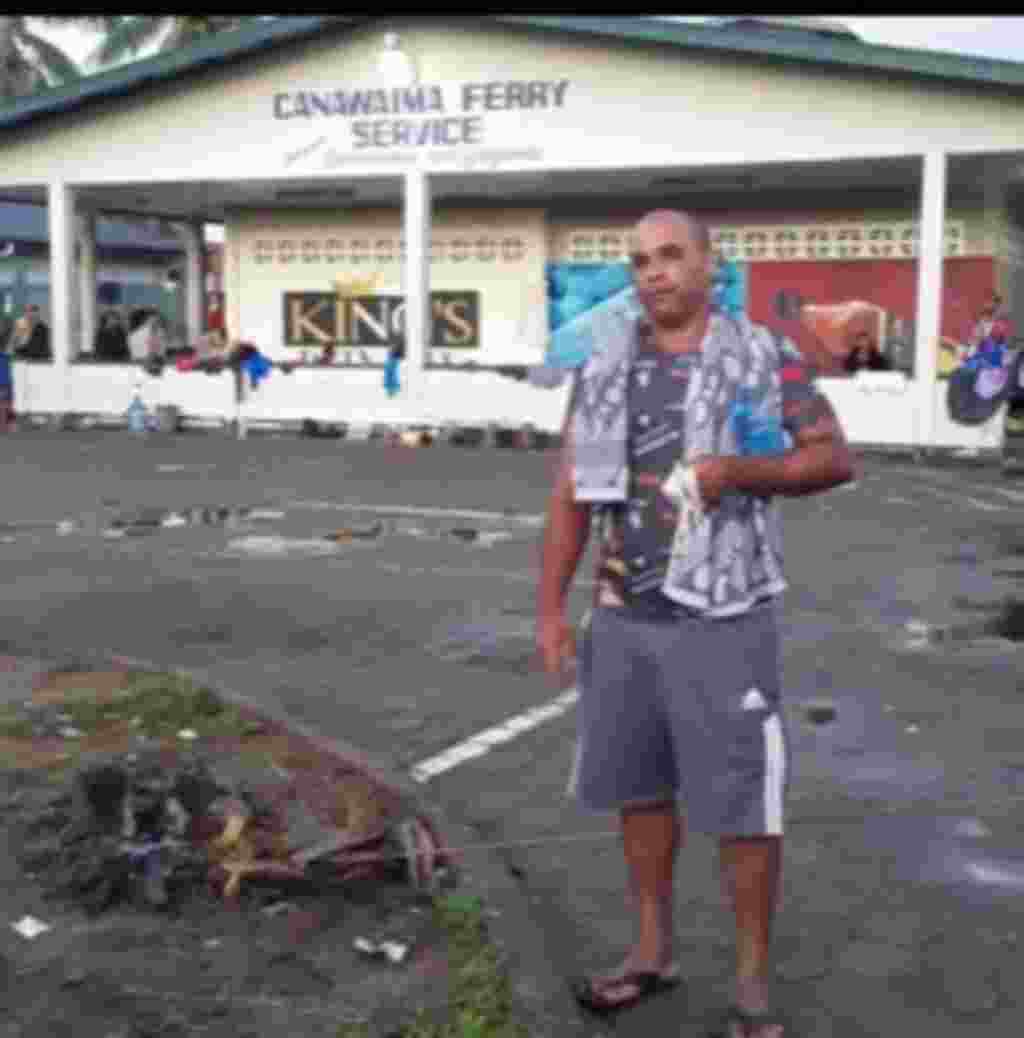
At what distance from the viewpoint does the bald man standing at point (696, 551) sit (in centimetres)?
348

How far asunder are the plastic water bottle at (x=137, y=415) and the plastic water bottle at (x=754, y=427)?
69.8ft

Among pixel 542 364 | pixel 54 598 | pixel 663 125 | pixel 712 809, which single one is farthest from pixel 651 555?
pixel 542 364

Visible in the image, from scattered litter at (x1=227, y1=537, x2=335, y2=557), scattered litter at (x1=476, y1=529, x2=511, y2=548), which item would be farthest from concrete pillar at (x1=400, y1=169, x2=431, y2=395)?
scattered litter at (x1=227, y1=537, x2=335, y2=557)

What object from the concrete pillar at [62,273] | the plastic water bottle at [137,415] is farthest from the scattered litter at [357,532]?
the concrete pillar at [62,273]

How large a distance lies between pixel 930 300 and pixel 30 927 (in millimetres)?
17195

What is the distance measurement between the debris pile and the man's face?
1867mm

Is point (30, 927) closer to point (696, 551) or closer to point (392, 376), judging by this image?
point (696, 551)

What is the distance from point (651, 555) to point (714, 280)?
683 mm

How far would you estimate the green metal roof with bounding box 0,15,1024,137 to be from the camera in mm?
18812

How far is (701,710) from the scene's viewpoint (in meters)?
3.51

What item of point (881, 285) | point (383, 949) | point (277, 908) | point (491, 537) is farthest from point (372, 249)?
point (383, 949)

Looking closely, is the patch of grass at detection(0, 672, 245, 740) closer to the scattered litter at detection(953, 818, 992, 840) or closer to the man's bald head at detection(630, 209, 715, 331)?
the scattered litter at detection(953, 818, 992, 840)

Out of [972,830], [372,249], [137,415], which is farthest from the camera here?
[372,249]

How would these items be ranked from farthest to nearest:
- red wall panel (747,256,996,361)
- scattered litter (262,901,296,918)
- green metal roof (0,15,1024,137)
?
1. red wall panel (747,256,996,361)
2. green metal roof (0,15,1024,137)
3. scattered litter (262,901,296,918)
